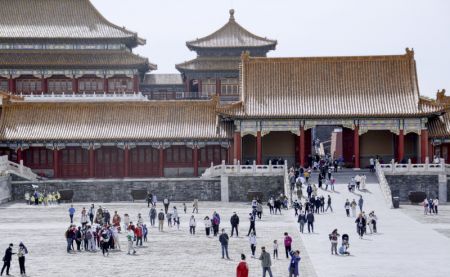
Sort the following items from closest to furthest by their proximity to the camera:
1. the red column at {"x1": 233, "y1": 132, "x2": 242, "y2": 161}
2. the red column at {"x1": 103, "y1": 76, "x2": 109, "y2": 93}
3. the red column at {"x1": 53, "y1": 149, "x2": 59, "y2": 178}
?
the red column at {"x1": 233, "y1": 132, "x2": 242, "y2": 161} < the red column at {"x1": 53, "y1": 149, "x2": 59, "y2": 178} < the red column at {"x1": 103, "y1": 76, "x2": 109, "y2": 93}

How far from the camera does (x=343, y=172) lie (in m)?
68.7

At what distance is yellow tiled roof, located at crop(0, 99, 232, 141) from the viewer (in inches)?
A: 2792

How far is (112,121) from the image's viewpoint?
72.4m

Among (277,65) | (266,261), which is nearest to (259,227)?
(266,261)

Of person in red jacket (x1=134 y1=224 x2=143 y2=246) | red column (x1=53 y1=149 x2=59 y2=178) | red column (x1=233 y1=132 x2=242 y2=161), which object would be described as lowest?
person in red jacket (x1=134 y1=224 x2=143 y2=246)

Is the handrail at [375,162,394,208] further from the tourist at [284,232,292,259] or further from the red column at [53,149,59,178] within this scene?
the red column at [53,149,59,178]

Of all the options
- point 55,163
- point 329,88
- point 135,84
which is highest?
point 135,84

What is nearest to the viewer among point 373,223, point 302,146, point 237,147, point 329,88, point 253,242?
point 253,242

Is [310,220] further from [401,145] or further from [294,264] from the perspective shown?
[401,145]

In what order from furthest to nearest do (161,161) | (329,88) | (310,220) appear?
(329,88) → (161,161) → (310,220)

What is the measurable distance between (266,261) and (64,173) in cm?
4170

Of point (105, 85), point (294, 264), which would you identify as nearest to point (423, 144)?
point (105, 85)

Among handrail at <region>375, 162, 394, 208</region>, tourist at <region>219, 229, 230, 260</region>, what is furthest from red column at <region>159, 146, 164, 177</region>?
tourist at <region>219, 229, 230, 260</region>

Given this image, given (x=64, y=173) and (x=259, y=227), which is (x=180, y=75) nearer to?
(x=64, y=173)
